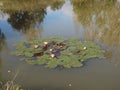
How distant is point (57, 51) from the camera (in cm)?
910

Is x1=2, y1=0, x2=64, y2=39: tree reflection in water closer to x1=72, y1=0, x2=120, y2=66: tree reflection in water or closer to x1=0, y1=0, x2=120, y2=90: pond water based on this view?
x1=0, y1=0, x2=120, y2=90: pond water

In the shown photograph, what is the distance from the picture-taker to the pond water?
724cm

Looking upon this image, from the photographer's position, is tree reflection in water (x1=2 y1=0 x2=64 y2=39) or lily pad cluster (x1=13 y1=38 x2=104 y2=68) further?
tree reflection in water (x1=2 y1=0 x2=64 y2=39)

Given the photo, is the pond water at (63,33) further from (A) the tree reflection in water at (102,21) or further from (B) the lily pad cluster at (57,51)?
(B) the lily pad cluster at (57,51)

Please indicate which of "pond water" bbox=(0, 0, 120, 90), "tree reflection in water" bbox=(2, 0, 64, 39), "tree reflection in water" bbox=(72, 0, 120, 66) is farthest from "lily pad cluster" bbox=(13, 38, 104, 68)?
"tree reflection in water" bbox=(2, 0, 64, 39)

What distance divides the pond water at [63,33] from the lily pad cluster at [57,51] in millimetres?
240

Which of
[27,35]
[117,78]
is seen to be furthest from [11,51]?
[117,78]

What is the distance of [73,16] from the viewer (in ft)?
44.6

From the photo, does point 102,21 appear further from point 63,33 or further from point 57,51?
point 57,51

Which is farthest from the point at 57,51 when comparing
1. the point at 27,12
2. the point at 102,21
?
the point at 27,12

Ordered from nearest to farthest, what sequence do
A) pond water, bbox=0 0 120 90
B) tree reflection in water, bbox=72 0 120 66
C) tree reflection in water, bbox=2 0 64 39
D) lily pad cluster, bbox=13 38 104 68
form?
pond water, bbox=0 0 120 90 → lily pad cluster, bbox=13 38 104 68 → tree reflection in water, bbox=72 0 120 66 → tree reflection in water, bbox=2 0 64 39

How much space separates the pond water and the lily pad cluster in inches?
9.5

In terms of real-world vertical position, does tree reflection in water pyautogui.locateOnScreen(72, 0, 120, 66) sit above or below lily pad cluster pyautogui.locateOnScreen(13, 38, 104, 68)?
above

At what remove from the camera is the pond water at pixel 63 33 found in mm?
7242
